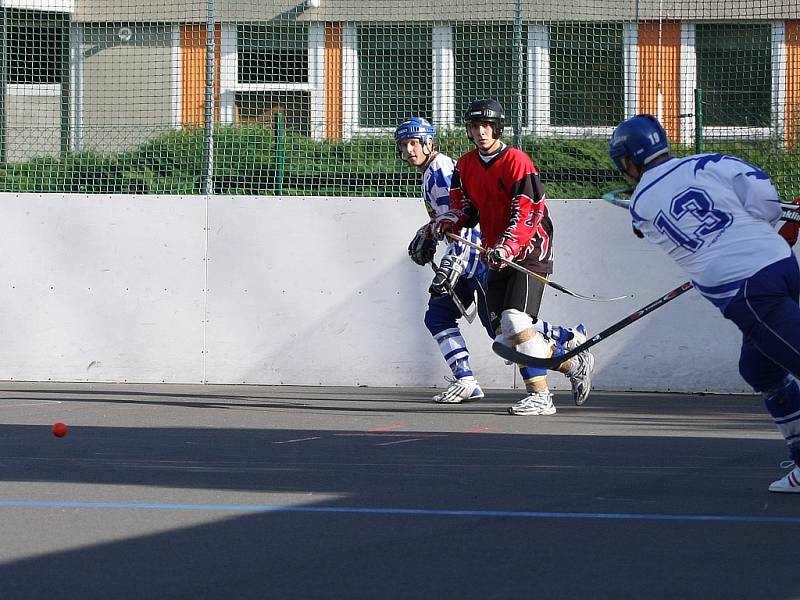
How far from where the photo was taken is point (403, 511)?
5.65 metres

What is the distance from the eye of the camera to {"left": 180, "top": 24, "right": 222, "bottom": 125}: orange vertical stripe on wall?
40.1 ft

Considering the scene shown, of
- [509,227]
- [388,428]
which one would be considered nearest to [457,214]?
[509,227]

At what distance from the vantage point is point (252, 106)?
41.0ft

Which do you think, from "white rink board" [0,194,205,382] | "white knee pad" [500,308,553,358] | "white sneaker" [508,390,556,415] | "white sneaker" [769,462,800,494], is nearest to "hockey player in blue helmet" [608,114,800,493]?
"white sneaker" [769,462,800,494]

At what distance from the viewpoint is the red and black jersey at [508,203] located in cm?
912

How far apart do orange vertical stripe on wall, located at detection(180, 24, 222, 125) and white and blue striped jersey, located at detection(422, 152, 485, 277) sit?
9.90 feet

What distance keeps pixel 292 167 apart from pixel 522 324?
11.1 ft

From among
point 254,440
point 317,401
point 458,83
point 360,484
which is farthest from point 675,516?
point 458,83

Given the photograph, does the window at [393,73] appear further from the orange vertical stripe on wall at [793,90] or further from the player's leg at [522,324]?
the player's leg at [522,324]

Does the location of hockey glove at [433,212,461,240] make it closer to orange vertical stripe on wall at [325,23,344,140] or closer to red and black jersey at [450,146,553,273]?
red and black jersey at [450,146,553,273]

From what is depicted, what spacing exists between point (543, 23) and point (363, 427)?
4.58m

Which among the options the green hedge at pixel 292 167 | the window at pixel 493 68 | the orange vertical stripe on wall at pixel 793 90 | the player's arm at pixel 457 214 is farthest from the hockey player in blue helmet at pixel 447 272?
the orange vertical stripe on wall at pixel 793 90

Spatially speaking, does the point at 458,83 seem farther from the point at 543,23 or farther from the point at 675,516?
the point at 675,516

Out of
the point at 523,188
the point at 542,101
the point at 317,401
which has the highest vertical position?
the point at 542,101
